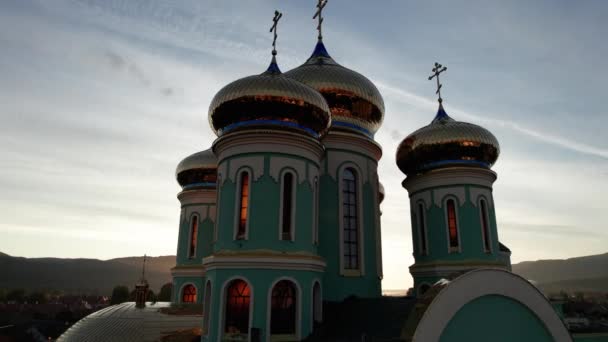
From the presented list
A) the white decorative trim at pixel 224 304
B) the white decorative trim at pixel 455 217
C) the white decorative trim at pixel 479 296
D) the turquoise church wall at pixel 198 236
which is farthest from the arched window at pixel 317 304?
the turquoise church wall at pixel 198 236

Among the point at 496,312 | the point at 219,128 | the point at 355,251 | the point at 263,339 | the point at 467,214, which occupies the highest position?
the point at 219,128

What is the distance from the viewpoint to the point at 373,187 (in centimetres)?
1513

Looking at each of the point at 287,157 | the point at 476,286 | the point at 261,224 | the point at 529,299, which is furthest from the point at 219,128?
the point at 529,299

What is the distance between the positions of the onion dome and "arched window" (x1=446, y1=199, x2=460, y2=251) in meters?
10.9

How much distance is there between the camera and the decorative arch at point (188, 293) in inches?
785

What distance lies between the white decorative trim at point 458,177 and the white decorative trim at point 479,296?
763 cm

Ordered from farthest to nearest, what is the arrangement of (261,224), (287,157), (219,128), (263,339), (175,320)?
1. (175,320)
2. (219,128)
3. (287,157)
4. (261,224)
5. (263,339)

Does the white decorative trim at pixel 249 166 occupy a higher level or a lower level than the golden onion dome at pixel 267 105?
lower

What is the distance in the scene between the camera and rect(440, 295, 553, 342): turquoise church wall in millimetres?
8164

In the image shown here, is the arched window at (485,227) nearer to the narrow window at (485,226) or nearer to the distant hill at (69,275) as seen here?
the narrow window at (485,226)

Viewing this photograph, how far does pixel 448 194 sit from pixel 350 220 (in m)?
4.79

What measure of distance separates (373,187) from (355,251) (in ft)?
8.17

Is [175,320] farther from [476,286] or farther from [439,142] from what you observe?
[439,142]

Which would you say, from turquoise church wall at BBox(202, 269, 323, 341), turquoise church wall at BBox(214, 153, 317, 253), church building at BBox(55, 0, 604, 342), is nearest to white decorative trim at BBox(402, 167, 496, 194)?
church building at BBox(55, 0, 604, 342)
